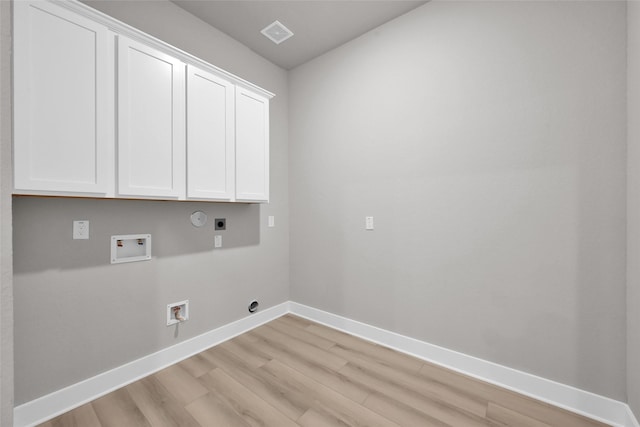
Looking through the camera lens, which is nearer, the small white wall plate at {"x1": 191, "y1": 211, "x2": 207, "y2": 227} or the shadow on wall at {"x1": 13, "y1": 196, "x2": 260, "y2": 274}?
the shadow on wall at {"x1": 13, "y1": 196, "x2": 260, "y2": 274}

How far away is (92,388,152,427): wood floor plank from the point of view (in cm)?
147

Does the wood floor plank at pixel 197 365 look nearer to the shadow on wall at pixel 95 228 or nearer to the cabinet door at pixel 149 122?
the shadow on wall at pixel 95 228

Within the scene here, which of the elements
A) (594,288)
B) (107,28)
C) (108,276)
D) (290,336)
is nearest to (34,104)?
(107,28)

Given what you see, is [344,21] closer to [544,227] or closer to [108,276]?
[544,227]

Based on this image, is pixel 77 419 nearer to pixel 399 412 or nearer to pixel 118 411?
pixel 118 411

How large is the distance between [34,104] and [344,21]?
230cm

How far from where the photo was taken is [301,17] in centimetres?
226

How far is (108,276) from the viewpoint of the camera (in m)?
1.75

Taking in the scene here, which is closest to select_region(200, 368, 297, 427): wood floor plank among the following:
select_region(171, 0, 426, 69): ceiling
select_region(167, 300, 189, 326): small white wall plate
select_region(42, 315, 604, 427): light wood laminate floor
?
select_region(42, 315, 604, 427): light wood laminate floor

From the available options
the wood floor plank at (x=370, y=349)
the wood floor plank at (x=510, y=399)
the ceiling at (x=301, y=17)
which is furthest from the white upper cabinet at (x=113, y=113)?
the wood floor plank at (x=510, y=399)

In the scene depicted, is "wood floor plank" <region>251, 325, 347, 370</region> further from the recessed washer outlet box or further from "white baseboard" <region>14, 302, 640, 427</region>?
the recessed washer outlet box

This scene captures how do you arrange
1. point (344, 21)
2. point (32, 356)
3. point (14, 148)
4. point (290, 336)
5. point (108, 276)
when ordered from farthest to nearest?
1. point (290, 336)
2. point (344, 21)
3. point (108, 276)
4. point (32, 356)
5. point (14, 148)

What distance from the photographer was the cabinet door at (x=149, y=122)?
159cm

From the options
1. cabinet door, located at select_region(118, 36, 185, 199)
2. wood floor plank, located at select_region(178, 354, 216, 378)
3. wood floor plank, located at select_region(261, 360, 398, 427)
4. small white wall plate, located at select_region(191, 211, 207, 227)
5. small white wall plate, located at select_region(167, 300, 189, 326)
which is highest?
cabinet door, located at select_region(118, 36, 185, 199)
